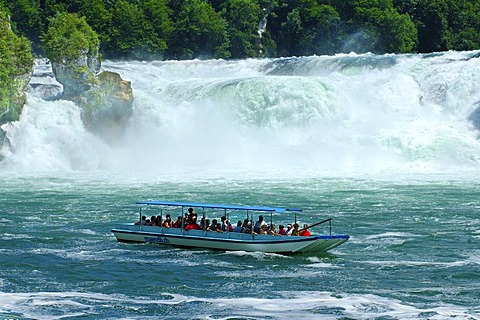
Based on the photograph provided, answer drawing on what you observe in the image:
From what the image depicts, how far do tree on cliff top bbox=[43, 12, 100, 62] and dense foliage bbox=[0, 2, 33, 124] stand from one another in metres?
2.10

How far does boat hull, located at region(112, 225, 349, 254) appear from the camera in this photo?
30.8 m

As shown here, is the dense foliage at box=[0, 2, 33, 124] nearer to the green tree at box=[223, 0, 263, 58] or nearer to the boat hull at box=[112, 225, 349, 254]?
the boat hull at box=[112, 225, 349, 254]

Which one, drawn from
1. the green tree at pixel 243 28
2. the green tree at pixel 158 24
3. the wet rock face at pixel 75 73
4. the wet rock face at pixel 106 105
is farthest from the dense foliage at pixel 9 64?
the green tree at pixel 243 28

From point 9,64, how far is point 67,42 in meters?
4.84

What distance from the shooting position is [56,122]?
5600 centimetres

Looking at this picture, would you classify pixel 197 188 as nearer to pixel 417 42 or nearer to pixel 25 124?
pixel 25 124

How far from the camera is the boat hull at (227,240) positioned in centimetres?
3080

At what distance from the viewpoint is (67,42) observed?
56.3 meters

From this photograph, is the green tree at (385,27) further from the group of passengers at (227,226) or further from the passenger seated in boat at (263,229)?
the passenger seated in boat at (263,229)

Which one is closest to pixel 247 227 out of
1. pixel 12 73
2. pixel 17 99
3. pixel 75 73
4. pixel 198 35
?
pixel 12 73

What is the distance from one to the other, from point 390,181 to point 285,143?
1087 centimetres

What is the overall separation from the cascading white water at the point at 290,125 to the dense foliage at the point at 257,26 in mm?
21246

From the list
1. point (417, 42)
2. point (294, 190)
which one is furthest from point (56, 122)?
point (417, 42)

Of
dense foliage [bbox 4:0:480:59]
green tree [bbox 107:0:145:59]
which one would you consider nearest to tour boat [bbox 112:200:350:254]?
dense foliage [bbox 4:0:480:59]
